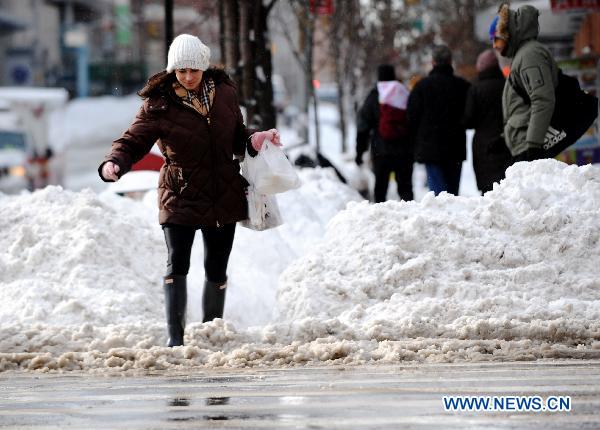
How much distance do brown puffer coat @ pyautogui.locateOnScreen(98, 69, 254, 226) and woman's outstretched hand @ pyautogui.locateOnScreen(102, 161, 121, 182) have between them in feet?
0.55

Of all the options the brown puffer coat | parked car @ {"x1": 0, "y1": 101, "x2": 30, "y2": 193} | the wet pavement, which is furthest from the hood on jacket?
parked car @ {"x1": 0, "y1": 101, "x2": 30, "y2": 193}

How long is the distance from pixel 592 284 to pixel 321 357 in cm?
221

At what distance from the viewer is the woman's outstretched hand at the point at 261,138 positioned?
27.6ft

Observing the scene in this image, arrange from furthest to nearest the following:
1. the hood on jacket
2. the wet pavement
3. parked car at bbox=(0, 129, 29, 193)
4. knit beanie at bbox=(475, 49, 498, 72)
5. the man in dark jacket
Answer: parked car at bbox=(0, 129, 29, 193) < the man in dark jacket < knit beanie at bbox=(475, 49, 498, 72) < the hood on jacket < the wet pavement

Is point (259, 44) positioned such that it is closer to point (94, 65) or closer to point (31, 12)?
point (31, 12)

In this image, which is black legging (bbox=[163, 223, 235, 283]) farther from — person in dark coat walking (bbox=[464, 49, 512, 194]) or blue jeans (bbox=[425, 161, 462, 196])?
blue jeans (bbox=[425, 161, 462, 196])

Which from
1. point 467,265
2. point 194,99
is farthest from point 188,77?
point 467,265

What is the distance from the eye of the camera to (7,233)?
35.2 feet

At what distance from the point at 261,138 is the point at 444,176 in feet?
15.7

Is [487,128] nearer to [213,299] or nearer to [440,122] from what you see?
[440,122]

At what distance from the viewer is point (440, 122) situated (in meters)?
12.9

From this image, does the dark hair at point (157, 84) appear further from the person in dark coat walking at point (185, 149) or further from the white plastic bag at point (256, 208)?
the white plastic bag at point (256, 208)

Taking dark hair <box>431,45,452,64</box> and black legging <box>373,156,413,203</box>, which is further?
black legging <box>373,156,413,203</box>

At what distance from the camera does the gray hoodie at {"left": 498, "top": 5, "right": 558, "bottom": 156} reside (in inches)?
412
